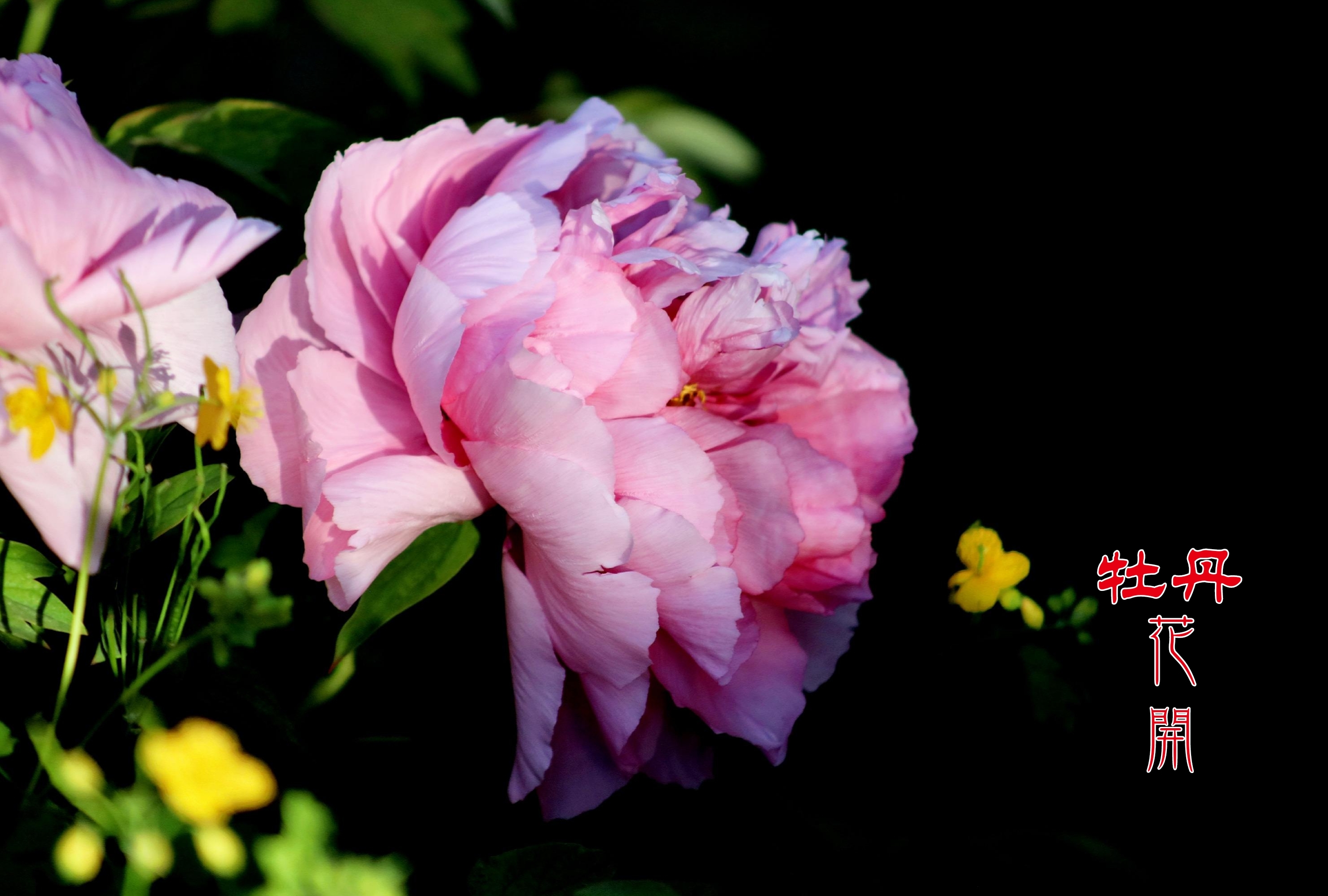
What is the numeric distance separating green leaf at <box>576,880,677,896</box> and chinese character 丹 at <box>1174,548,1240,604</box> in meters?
0.38

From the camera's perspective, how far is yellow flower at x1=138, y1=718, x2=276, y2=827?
190 millimetres

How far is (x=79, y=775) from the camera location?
0.66 ft

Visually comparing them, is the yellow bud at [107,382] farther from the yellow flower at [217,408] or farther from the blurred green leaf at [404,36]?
the blurred green leaf at [404,36]

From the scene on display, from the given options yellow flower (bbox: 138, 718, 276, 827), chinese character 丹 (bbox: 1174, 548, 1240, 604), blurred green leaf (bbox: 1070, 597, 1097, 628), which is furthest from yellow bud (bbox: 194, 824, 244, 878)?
chinese character 丹 (bbox: 1174, 548, 1240, 604)

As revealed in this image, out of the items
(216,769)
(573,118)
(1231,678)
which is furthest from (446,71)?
(1231,678)

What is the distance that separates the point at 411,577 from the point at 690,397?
0.14 m

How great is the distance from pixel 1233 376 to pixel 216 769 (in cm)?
74

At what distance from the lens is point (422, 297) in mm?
320

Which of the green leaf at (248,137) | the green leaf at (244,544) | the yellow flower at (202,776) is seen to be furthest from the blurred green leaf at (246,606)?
the green leaf at (248,137)

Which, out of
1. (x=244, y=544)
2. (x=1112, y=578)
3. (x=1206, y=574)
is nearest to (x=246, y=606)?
(x=244, y=544)

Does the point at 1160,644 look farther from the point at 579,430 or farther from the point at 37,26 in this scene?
the point at 37,26

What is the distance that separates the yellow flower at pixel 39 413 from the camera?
232 millimetres

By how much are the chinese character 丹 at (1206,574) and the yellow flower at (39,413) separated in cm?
51

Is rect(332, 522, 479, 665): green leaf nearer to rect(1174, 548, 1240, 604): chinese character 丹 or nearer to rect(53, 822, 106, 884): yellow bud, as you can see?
rect(53, 822, 106, 884): yellow bud
